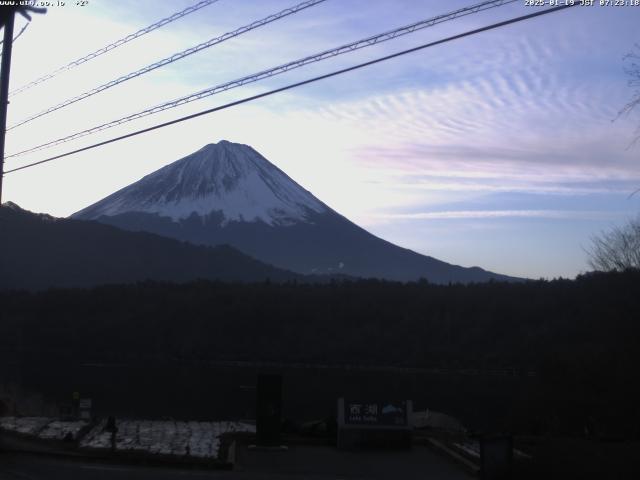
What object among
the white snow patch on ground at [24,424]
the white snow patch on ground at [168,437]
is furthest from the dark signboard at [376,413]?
the white snow patch on ground at [24,424]

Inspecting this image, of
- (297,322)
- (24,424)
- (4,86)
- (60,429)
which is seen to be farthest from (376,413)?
(297,322)

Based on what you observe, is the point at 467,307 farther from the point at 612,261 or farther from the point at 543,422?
the point at 543,422

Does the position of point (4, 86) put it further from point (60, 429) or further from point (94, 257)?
point (94, 257)

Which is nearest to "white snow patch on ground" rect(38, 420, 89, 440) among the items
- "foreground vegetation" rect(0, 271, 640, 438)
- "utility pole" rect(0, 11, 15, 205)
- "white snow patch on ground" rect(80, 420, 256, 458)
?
"white snow patch on ground" rect(80, 420, 256, 458)

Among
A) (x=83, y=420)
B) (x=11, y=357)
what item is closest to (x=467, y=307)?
(x=11, y=357)

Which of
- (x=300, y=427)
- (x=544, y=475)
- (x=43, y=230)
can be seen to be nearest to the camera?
(x=544, y=475)

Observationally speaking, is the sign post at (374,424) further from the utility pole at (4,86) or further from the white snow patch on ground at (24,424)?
the utility pole at (4,86)

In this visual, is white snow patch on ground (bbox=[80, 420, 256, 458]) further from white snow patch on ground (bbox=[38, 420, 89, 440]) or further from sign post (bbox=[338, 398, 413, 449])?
sign post (bbox=[338, 398, 413, 449])
